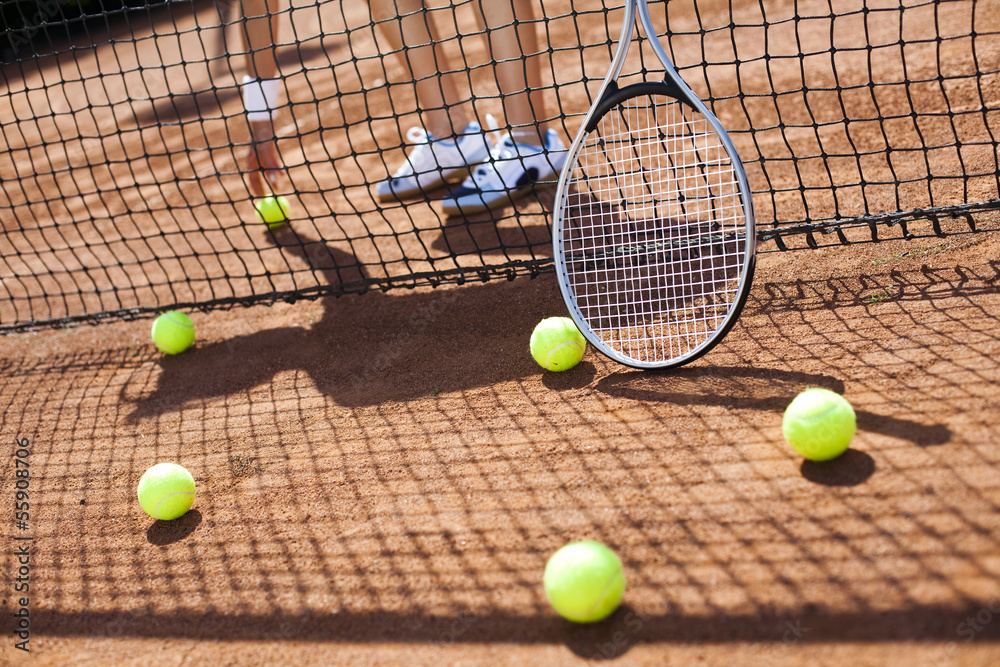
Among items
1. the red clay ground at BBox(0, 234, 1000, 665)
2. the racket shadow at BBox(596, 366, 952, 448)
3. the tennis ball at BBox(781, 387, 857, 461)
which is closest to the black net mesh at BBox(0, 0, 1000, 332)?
the red clay ground at BBox(0, 234, 1000, 665)

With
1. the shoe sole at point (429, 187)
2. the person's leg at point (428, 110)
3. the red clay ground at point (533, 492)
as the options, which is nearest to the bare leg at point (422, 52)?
the person's leg at point (428, 110)

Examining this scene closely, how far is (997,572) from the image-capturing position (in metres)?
1.65

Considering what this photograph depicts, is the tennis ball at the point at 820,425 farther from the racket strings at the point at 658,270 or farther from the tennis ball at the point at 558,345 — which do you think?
the tennis ball at the point at 558,345

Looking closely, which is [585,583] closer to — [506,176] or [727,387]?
[727,387]

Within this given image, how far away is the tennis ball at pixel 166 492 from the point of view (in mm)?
2365

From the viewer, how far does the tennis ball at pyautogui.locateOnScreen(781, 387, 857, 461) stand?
6.49ft

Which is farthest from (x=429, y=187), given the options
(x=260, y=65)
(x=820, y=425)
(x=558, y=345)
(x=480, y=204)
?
(x=820, y=425)

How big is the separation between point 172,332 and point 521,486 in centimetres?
186

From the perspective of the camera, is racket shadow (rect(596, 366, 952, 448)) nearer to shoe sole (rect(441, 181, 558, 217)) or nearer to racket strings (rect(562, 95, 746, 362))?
racket strings (rect(562, 95, 746, 362))

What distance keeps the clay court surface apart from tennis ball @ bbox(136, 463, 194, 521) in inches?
2.5

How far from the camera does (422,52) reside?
3.72 meters

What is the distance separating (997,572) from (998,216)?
5.61ft

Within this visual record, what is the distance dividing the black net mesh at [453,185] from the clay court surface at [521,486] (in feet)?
0.57

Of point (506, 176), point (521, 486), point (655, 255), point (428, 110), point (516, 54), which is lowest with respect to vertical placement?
point (521, 486)
